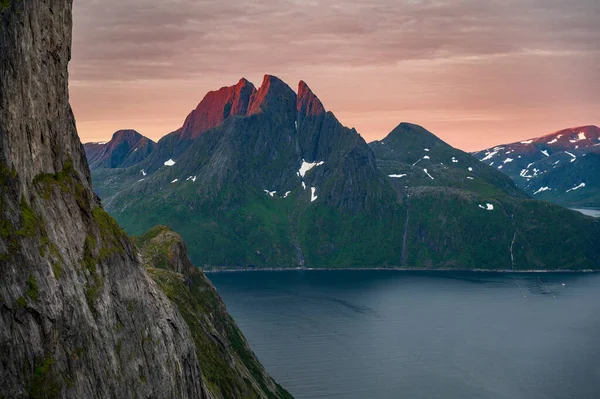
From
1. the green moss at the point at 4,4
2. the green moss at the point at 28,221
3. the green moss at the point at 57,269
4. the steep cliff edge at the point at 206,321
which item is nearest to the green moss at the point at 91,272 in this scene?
the green moss at the point at 57,269

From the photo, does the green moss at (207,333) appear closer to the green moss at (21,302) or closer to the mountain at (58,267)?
the mountain at (58,267)

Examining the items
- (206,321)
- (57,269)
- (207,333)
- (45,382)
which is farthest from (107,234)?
(206,321)

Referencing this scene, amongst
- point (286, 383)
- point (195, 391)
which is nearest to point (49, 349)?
point (195, 391)

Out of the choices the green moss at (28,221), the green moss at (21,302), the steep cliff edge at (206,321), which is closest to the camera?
the green moss at (21,302)

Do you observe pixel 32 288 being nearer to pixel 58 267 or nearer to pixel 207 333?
pixel 58 267

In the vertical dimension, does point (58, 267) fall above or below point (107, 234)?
below

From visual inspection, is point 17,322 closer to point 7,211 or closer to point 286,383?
point 7,211
